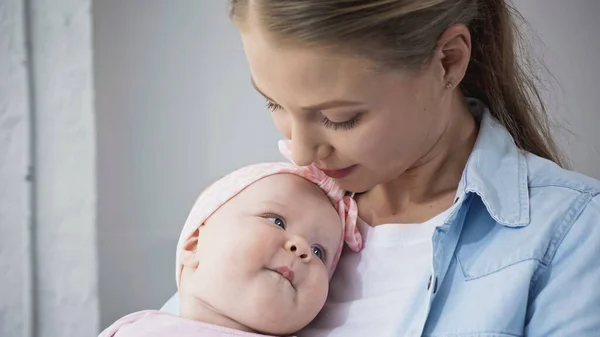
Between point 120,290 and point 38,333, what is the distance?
Result: 210mm

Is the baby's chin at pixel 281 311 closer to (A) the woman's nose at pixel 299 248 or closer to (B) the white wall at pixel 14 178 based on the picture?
(A) the woman's nose at pixel 299 248

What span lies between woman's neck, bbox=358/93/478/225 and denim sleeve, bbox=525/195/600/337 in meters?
0.21

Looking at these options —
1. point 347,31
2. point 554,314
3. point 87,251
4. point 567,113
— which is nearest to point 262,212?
point 347,31

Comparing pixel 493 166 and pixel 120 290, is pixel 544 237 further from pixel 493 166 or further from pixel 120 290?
pixel 120 290

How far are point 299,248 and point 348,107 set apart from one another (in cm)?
24

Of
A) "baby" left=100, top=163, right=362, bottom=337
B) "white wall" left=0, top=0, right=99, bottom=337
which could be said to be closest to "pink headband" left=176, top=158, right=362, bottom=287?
"baby" left=100, top=163, right=362, bottom=337

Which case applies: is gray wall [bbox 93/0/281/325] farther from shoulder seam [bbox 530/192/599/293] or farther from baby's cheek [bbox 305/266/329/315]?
shoulder seam [bbox 530/192/599/293]

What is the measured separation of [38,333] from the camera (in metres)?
1.66

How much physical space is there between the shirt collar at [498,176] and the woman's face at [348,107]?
78 millimetres

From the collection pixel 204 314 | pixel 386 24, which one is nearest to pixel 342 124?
pixel 386 24

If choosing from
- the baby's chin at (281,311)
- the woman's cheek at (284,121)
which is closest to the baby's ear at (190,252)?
the baby's chin at (281,311)

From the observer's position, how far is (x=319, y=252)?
115 centimetres

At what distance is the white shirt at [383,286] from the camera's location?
3.44ft

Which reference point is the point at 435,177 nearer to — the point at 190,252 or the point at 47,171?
the point at 190,252
